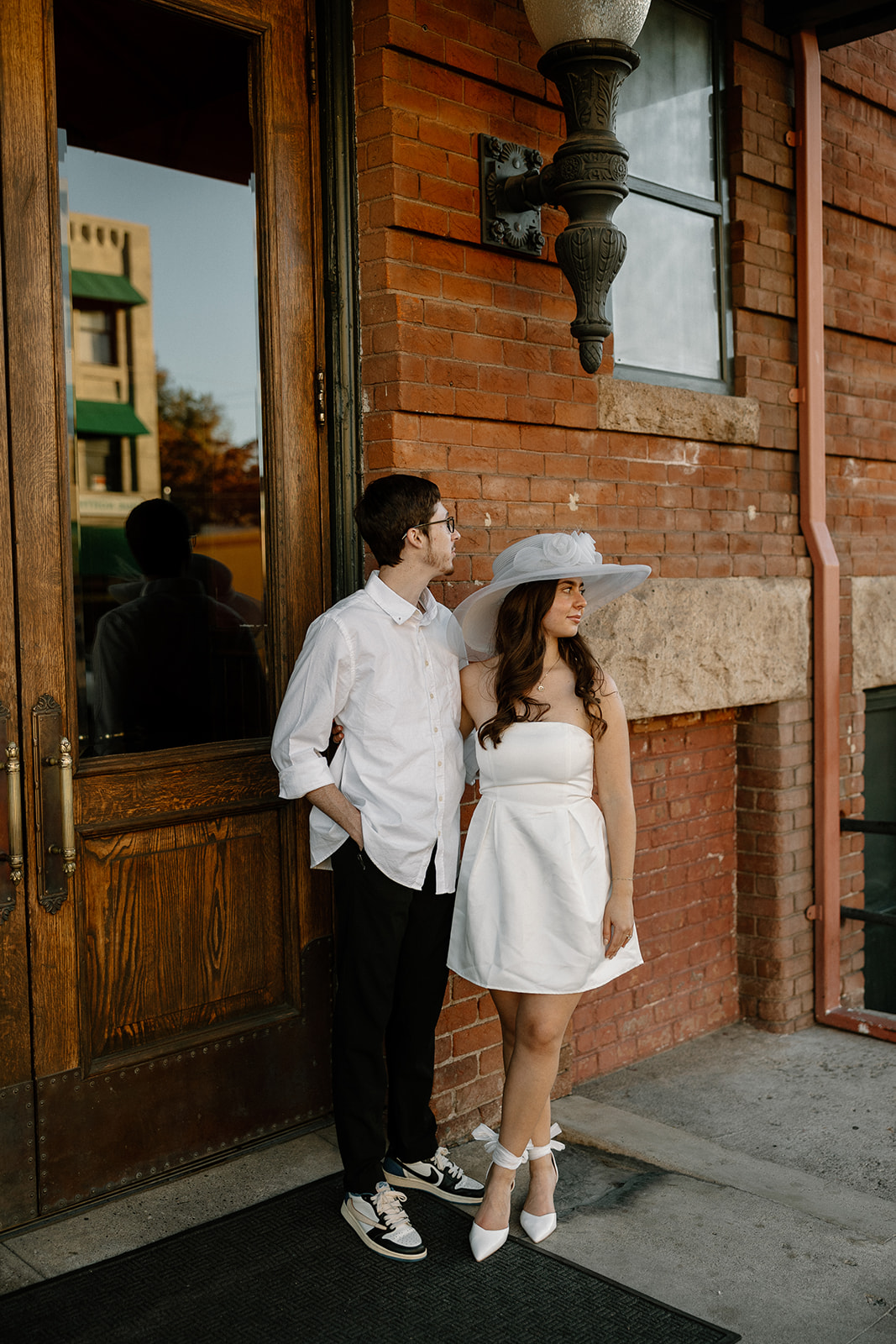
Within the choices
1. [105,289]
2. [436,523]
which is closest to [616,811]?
[436,523]

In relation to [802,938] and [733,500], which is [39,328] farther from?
[802,938]

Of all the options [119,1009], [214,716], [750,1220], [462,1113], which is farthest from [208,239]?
[750,1220]

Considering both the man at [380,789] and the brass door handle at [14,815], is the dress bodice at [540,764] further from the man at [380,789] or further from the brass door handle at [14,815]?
the brass door handle at [14,815]

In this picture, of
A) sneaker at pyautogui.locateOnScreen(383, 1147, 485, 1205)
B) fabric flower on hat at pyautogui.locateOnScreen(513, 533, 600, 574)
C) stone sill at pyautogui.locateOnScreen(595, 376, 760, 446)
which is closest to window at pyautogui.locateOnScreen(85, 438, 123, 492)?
fabric flower on hat at pyautogui.locateOnScreen(513, 533, 600, 574)

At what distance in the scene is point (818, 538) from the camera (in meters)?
5.04

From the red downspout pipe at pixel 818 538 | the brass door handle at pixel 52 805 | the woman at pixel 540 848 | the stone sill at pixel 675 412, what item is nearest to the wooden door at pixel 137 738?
the brass door handle at pixel 52 805

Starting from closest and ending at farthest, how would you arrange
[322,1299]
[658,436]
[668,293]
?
1. [322,1299]
2. [658,436]
3. [668,293]

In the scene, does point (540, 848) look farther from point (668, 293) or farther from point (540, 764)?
point (668, 293)

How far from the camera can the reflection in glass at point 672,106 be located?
15.0 feet

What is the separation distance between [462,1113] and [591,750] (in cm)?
133

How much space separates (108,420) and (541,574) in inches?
51.9

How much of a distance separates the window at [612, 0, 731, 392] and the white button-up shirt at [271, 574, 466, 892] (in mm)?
1835

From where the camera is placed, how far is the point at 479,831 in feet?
10.4

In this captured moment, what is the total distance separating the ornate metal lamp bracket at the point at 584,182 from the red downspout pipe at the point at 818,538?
1656 millimetres
